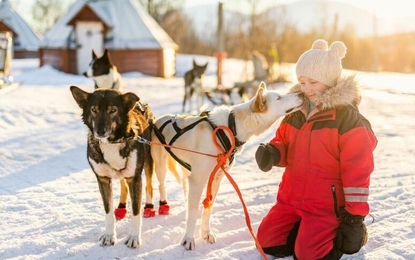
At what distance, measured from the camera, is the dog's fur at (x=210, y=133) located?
10.7 feet

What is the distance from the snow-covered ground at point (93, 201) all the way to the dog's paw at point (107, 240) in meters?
0.05

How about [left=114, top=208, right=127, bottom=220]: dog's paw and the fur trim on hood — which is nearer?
the fur trim on hood

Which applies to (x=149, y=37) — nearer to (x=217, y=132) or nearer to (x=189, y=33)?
(x=217, y=132)

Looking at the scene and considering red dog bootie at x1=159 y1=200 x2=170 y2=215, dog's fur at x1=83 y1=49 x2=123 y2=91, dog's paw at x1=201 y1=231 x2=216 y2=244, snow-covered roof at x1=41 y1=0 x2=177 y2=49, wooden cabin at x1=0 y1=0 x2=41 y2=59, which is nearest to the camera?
dog's paw at x1=201 y1=231 x2=216 y2=244

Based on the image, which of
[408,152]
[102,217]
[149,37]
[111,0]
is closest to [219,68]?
[149,37]

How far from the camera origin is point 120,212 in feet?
12.6

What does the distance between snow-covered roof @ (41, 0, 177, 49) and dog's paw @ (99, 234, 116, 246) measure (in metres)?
15.4

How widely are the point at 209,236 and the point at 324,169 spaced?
1.03 m

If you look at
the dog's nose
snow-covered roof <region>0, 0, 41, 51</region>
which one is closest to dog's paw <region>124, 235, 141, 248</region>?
the dog's nose

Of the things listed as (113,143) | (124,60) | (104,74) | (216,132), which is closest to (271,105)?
(216,132)

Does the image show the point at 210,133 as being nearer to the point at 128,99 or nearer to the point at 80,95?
the point at 128,99

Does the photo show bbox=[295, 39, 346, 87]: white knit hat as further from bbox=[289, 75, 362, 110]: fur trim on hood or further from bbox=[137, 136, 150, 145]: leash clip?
bbox=[137, 136, 150, 145]: leash clip

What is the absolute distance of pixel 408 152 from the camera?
664cm

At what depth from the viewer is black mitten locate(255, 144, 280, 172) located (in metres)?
3.26
